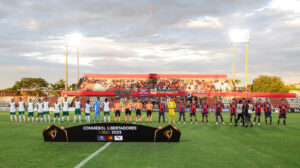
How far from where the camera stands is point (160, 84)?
1871 inches

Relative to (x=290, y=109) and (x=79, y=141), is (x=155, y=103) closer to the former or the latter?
(x=290, y=109)

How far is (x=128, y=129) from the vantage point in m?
9.77

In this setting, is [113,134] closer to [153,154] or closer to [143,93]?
[153,154]

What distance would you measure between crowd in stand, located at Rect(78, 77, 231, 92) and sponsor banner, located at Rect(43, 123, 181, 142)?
36.0 metres

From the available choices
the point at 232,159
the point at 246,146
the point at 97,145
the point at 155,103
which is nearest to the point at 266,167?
the point at 232,159

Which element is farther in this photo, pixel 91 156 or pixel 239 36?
pixel 239 36

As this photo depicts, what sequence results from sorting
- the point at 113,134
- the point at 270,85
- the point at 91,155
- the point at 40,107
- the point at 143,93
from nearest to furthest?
1. the point at 91,155
2. the point at 113,134
3. the point at 40,107
4. the point at 143,93
5. the point at 270,85

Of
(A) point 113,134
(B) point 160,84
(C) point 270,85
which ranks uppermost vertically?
(B) point 160,84

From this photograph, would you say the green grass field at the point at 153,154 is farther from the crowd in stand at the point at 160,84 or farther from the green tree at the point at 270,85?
the green tree at the point at 270,85

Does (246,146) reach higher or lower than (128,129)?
lower

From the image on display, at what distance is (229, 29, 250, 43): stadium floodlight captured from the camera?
153ft

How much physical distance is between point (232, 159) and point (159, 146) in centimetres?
269

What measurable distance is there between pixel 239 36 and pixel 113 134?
4250cm

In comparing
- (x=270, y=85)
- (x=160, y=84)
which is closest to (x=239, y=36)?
(x=160, y=84)
